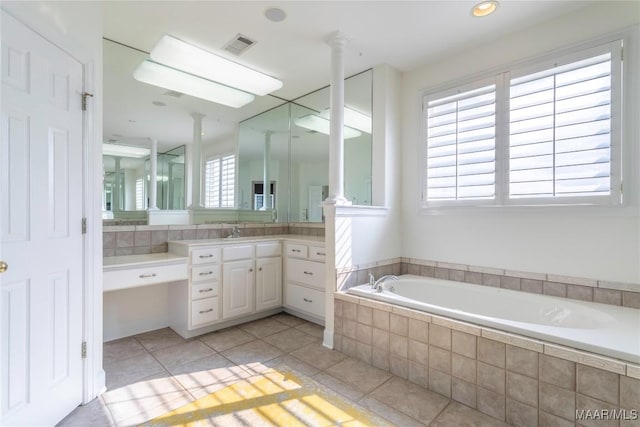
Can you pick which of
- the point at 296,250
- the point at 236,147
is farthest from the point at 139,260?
the point at 236,147

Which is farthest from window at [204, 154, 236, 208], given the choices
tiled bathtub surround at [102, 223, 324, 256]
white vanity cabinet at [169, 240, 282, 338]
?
white vanity cabinet at [169, 240, 282, 338]

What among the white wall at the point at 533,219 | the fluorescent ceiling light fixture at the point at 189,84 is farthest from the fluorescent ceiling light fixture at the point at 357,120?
the fluorescent ceiling light fixture at the point at 189,84

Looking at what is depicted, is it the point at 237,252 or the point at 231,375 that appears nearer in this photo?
the point at 231,375

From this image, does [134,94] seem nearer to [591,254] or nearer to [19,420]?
[19,420]

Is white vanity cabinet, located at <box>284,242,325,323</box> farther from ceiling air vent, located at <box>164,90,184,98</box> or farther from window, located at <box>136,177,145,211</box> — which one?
ceiling air vent, located at <box>164,90,184,98</box>

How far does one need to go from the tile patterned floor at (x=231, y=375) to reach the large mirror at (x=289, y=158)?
1.59m

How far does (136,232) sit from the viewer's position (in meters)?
2.73

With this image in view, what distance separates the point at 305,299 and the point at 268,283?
444 mm

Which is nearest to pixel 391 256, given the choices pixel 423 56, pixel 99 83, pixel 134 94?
pixel 423 56

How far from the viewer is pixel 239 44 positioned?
100 inches

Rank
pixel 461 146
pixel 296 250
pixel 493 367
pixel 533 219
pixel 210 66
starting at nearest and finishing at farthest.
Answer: pixel 493 367 → pixel 533 219 → pixel 461 146 → pixel 210 66 → pixel 296 250

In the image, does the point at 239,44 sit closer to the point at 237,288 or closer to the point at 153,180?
the point at 153,180

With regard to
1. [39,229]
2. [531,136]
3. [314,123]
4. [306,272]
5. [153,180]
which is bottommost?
[306,272]

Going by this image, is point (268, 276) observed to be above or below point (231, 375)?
above
